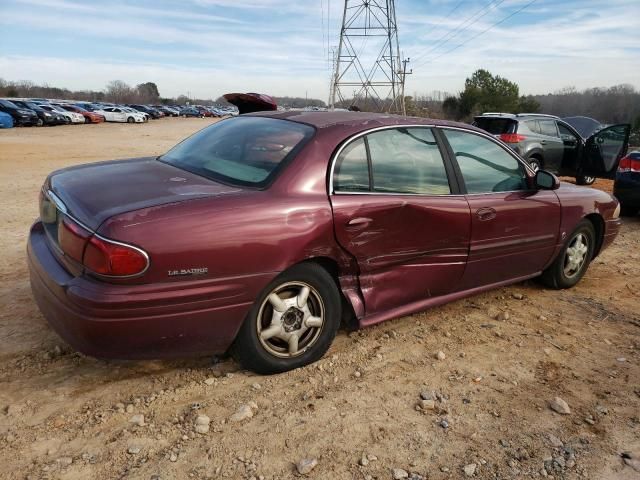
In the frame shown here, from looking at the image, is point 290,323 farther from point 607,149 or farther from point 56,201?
Result: point 607,149

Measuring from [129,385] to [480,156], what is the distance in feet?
9.24

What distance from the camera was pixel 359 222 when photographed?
122 inches

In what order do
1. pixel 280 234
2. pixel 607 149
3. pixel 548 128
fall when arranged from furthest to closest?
pixel 548 128
pixel 607 149
pixel 280 234

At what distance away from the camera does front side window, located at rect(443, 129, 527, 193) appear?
3762 mm

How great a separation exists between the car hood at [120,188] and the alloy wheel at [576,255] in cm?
318

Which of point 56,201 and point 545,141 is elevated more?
point 56,201

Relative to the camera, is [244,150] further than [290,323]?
Yes

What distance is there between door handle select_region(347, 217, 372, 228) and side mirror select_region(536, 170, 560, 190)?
5.84 ft

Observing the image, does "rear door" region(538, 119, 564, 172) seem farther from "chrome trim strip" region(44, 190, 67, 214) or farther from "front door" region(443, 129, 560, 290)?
"chrome trim strip" region(44, 190, 67, 214)

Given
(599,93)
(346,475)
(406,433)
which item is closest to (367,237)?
(406,433)

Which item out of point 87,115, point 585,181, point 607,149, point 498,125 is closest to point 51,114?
point 87,115

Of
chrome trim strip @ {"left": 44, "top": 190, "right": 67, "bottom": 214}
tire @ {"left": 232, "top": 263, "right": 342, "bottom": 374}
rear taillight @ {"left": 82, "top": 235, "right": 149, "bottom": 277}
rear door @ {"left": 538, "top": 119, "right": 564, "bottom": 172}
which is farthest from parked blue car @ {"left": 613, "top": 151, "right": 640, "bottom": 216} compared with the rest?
chrome trim strip @ {"left": 44, "top": 190, "right": 67, "bottom": 214}

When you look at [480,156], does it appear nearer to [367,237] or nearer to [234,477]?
[367,237]

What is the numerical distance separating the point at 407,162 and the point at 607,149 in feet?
25.4
